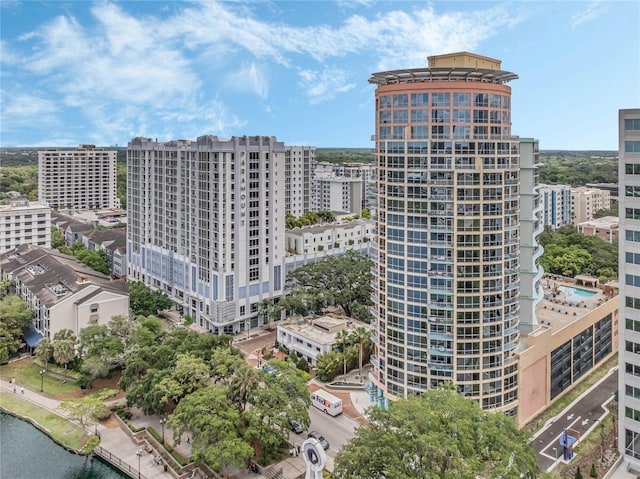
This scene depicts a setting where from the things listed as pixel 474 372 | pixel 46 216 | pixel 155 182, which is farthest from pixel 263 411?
pixel 46 216

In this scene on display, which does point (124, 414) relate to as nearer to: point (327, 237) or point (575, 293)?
point (327, 237)

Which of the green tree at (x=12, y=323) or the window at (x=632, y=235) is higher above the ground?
the window at (x=632, y=235)

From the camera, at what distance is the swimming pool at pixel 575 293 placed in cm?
5338

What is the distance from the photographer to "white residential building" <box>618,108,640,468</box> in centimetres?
3219

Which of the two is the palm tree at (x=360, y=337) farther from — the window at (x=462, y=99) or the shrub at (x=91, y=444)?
the shrub at (x=91, y=444)

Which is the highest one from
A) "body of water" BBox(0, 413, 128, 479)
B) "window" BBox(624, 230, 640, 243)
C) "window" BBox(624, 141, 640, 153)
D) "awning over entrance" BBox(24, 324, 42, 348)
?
"window" BBox(624, 141, 640, 153)

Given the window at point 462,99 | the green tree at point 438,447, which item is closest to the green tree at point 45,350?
the green tree at point 438,447

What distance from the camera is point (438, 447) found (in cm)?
2586

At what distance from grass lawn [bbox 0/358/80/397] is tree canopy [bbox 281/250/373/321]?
24.6 metres

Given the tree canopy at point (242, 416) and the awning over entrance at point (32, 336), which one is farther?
the awning over entrance at point (32, 336)

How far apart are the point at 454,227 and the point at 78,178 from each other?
125m

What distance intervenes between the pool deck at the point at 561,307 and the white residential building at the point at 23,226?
3145 inches

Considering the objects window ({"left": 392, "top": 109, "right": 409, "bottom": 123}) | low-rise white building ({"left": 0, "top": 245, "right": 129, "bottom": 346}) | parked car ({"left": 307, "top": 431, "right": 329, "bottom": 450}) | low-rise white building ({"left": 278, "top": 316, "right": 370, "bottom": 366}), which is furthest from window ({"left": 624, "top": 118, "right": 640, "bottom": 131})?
low-rise white building ({"left": 0, "top": 245, "right": 129, "bottom": 346})

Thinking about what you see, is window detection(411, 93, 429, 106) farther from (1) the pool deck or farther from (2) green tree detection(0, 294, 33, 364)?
(2) green tree detection(0, 294, 33, 364)
